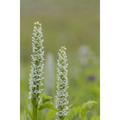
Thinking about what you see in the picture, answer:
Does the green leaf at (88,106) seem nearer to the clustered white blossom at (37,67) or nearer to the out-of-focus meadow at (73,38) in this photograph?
the out-of-focus meadow at (73,38)

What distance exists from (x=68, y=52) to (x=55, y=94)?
134 millimetres

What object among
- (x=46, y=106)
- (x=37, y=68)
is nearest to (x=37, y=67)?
→ (x=37, y=68)

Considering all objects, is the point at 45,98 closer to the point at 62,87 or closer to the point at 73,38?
the point at 62,87

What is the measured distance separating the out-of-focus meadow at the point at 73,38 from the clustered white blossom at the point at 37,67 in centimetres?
2

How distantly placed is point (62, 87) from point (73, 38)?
0.17m

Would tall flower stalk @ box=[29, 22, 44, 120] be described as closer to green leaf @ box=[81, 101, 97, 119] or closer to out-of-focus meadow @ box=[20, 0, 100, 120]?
out-of-focus meadow @ box=[20, 0, 100, 120]

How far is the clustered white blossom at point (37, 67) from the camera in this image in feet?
6.97

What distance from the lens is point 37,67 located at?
212 centimetres

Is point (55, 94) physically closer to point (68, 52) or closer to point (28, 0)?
point (68, 52)

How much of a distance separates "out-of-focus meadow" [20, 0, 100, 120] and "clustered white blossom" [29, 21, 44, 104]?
2 cm

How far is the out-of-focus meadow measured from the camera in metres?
2.17

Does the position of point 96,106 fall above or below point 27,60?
below
